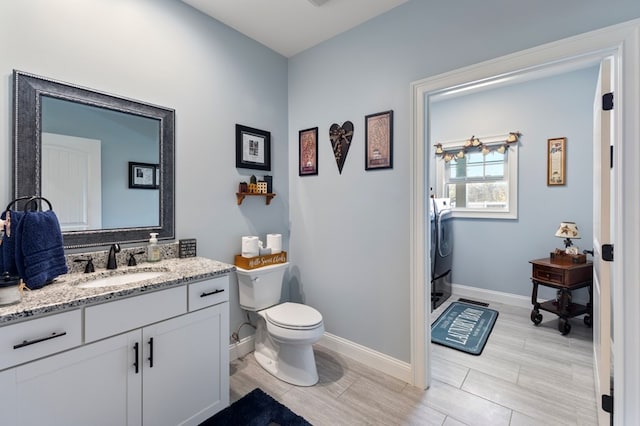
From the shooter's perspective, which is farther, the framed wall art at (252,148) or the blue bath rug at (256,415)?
the framed wall art at (252,148)

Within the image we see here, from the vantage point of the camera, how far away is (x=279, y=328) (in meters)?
2.01

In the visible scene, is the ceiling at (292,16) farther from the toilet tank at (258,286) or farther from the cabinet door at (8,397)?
the cabinet door at (8,397)

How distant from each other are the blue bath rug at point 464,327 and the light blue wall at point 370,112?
32.0 inches

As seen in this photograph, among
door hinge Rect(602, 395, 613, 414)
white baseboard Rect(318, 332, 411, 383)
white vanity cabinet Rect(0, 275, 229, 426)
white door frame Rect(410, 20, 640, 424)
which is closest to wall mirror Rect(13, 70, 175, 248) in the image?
white vanity cabinet Rect(0, 275, 229, 426)

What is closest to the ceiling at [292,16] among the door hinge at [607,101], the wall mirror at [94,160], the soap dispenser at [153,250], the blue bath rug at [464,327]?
the wall mirror at [94,160]

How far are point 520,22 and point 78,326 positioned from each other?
270cm

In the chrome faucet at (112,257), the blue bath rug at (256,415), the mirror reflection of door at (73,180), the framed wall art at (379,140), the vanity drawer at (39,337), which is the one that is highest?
the framed wall art at (379,140)

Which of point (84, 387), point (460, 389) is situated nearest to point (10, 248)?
point (84, 387)

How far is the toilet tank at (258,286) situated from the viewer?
7.42 feet

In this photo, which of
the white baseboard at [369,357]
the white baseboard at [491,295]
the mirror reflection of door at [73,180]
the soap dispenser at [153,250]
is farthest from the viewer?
the white baseboard at [491,295]

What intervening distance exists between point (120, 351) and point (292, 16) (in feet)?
7.97

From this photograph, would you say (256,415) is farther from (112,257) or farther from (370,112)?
(370,112)

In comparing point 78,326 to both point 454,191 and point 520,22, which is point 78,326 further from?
point 454,191

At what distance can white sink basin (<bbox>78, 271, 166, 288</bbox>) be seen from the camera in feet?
5.00
